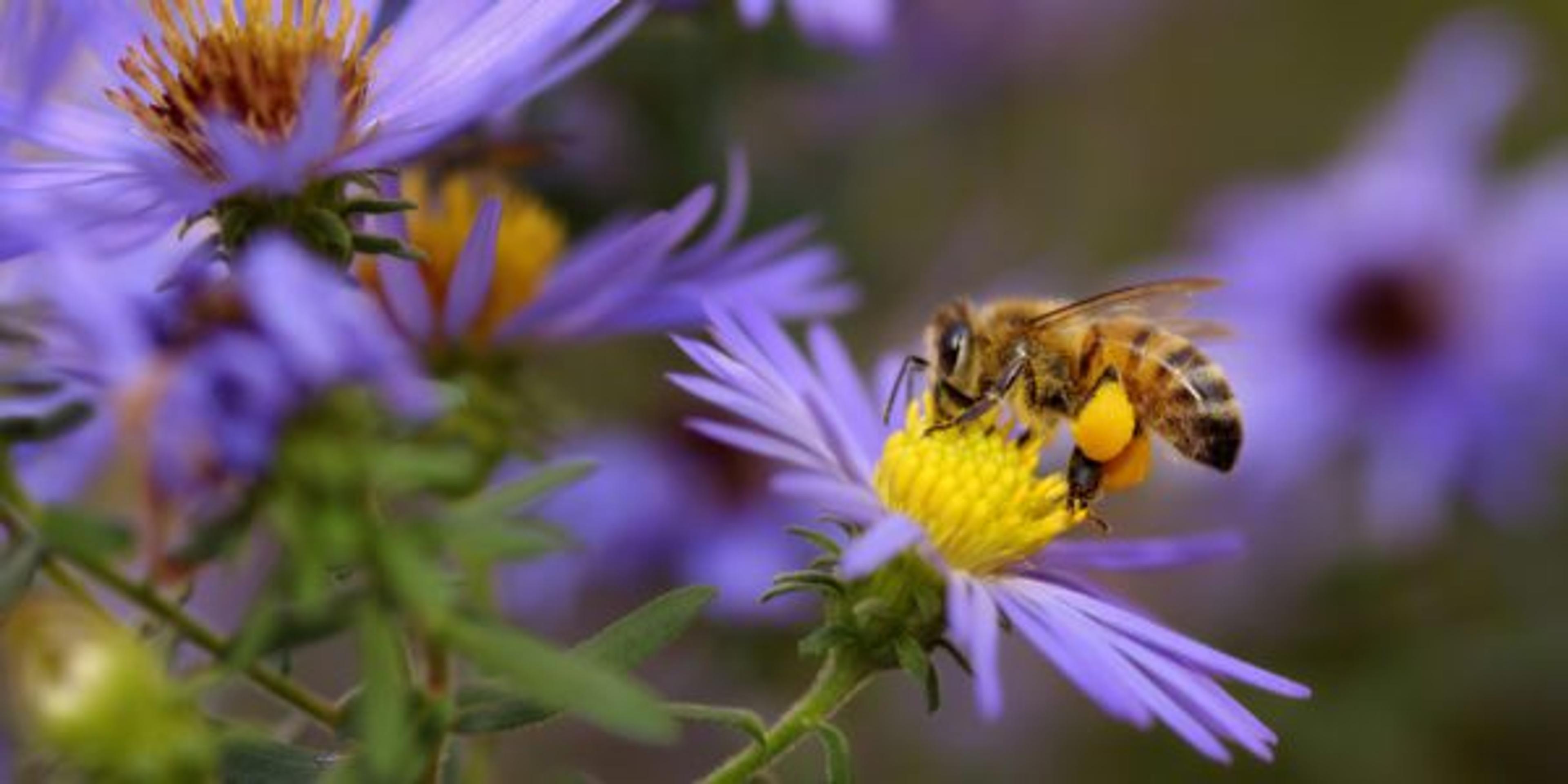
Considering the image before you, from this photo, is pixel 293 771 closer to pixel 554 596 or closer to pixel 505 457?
pixel 505 457

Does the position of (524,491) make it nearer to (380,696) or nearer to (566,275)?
(380,696)

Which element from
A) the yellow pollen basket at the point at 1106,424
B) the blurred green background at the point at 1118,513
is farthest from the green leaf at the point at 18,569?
the blurred green background at the point at 1118,513

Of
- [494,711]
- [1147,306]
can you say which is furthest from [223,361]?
[1147,306]

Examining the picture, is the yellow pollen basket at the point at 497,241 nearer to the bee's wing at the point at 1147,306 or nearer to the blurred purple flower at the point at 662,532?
the bee's wing at the point at 1147,306

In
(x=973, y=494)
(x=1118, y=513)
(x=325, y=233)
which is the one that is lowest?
(x=1118, y=513)

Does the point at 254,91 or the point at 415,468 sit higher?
the point at 254,91

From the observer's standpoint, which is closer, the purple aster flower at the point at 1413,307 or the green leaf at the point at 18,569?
the green leaf at the point at 18,569

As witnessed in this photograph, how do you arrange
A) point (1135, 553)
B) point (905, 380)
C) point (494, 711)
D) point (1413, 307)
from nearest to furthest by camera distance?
point (494, 711) → point (1135, 553) → point (905, 380) → point (1413, 307)
